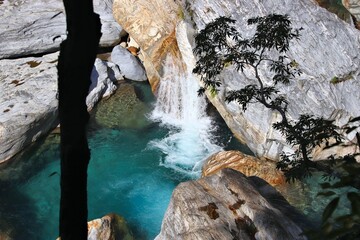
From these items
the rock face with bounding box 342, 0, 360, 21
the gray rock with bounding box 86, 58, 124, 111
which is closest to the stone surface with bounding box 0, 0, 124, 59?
the gray rock with bounding box 86, 58, 124, 111

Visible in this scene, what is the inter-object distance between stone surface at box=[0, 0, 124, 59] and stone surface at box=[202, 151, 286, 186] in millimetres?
9554

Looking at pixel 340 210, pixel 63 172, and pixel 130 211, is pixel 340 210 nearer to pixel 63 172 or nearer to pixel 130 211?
pixel 130 211

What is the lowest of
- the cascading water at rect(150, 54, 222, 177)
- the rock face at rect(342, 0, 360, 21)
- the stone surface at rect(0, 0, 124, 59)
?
the cascading water at rect(150, 54, 222, 177)

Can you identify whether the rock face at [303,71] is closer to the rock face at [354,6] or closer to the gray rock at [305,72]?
the gray rock at [305,72]

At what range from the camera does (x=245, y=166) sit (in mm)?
15047

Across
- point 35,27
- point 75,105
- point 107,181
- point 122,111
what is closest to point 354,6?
point 122,111

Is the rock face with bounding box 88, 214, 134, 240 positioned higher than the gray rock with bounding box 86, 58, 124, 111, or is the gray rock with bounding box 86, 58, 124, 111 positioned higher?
the gray rock with bounding box 86, 58, 124, 111

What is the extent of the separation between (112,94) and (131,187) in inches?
252

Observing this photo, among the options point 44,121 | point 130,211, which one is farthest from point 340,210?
point 44,121

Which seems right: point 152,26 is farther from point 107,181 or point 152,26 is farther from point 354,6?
point 354,6

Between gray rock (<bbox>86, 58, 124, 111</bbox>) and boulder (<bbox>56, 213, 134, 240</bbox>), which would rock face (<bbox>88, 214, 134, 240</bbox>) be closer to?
boulder (<bbox>56, 213, 134, 240</bbox>)

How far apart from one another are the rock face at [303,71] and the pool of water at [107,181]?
147 centimetres

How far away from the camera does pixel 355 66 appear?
1605 cm

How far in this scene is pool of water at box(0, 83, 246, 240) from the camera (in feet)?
45.9
